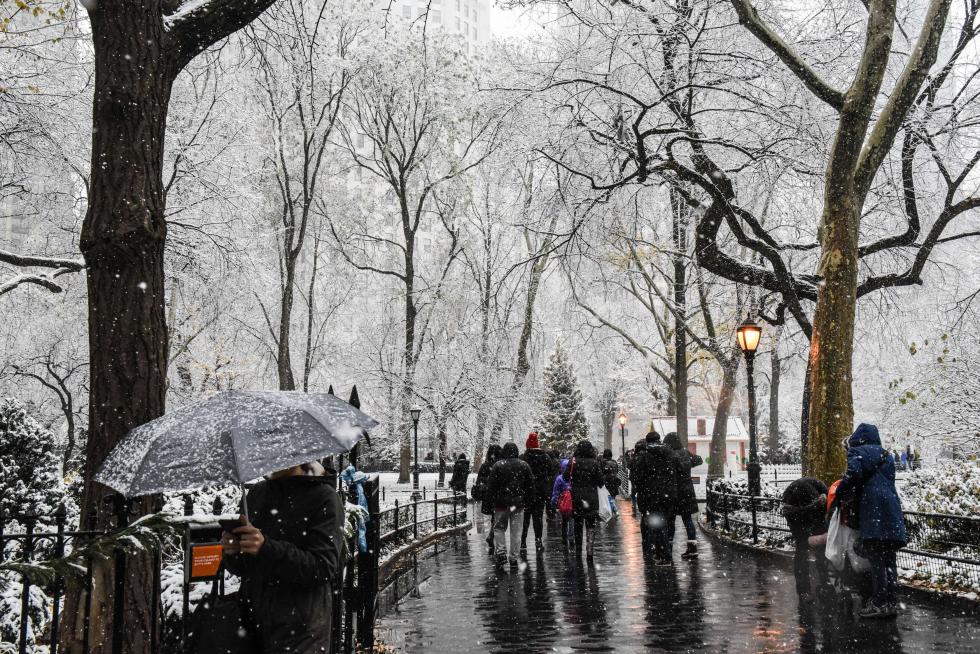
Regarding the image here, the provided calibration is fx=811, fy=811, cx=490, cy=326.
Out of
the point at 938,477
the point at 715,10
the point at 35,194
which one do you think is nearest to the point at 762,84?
the point at 715,10

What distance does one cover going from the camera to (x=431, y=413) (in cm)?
3606

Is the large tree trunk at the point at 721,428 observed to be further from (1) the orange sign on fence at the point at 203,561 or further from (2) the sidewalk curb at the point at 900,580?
(1) the orange sign on fence at the point at 203,561

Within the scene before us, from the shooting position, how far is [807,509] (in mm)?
9656

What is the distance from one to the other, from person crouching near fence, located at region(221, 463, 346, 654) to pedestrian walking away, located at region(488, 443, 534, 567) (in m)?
8.99

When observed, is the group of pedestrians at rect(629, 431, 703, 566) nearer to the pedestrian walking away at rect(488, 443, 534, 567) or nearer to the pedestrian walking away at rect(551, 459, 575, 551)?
the pedestrian walking away at rect(551, 459, 575, 551)

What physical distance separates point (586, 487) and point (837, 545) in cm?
500

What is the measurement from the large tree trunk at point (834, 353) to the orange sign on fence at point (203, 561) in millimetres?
9645

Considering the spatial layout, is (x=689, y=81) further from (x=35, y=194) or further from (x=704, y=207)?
(x=35, y=194)

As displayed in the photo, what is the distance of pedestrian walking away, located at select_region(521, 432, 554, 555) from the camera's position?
14.3 m

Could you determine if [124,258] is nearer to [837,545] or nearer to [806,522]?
[837,545]

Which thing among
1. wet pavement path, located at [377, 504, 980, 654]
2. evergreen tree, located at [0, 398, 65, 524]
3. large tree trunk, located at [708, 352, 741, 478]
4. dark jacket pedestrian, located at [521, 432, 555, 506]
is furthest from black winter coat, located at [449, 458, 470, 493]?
evergreen tree, located at [0, 398, 65, 524]

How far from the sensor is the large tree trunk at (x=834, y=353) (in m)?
→ 11.7

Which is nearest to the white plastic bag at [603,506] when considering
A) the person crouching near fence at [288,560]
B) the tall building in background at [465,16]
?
the person crouching near fence at [288,560]

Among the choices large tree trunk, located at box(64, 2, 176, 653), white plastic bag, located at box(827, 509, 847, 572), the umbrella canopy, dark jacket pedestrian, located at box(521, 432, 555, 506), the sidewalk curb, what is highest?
large tree trunk, located at box(64, 2, 176, 653)
